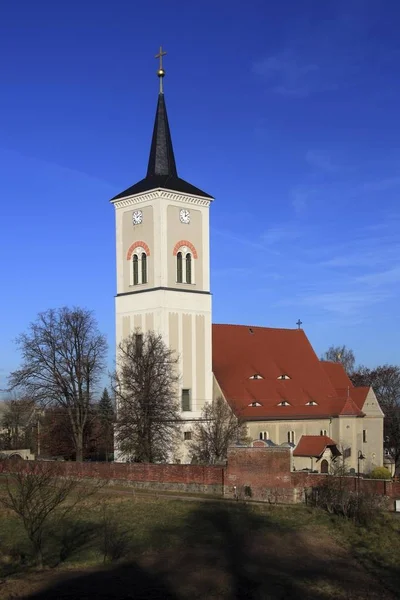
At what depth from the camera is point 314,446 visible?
53.4 m

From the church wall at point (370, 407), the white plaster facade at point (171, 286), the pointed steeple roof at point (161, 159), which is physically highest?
the pointed steeple roof at point (161, 159)

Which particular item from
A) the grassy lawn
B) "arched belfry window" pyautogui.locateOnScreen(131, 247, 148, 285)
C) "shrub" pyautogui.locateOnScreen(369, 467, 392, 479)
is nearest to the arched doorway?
"shrub" pyautogui.locateOnScreen(369, 467, 392, 479)

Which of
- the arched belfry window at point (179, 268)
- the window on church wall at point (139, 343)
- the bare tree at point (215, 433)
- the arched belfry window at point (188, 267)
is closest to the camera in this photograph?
the bare tree at point (215, 433)

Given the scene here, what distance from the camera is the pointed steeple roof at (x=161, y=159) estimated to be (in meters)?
54.8

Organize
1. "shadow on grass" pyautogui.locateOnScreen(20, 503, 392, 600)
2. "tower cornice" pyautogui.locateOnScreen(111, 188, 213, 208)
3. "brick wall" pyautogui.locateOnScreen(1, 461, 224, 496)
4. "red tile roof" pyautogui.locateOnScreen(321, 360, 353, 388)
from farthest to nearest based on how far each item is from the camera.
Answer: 1. "red tile roof" pyautogui.locateOnScreen(321, 360, 353, 388)
2. "tower cornice" pyautogui.locateOnScreen(111, 188, 213, 208)
3. "brick wall" pyautogui.locateOnScreen(1, 461, 224, 496)
4. "shadow on grass" pyautogui.locateOnScreen(20, 503, 392, 600)

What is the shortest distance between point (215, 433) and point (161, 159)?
57.4ft

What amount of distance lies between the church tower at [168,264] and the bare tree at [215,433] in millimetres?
904

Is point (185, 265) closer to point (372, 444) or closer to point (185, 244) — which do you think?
point (185, 244)

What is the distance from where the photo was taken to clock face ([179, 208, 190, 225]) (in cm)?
5431

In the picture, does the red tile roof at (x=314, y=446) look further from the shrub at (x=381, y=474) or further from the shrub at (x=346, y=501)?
the shrub at (x=346, y=501)

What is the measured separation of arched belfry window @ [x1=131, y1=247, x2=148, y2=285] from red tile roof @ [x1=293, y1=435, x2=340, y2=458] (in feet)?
46.0

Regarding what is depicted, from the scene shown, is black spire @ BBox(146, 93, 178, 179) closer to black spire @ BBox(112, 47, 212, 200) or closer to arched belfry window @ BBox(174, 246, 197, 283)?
black spire @ BBox(112, 47, 212, 200)

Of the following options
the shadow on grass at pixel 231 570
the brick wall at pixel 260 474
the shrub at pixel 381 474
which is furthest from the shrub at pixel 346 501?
the shrub at pixel 381 474

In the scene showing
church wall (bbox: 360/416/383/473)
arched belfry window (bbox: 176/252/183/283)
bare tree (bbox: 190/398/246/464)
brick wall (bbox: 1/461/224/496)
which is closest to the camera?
brick wall (bbox: 1/461/224/496)
